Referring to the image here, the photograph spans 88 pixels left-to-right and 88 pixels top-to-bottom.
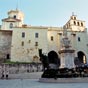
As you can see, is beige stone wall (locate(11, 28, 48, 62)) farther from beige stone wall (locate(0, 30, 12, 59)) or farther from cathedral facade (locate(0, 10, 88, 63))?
beige stone wall (locate(0, 30, 12, 59))

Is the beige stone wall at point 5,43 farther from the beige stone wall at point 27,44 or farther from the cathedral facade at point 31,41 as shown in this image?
the beige stone wall at point 27,44

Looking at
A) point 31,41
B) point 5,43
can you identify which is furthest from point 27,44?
point 5,43

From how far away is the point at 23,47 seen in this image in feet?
156

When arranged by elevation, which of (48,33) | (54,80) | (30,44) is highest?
(48,33)

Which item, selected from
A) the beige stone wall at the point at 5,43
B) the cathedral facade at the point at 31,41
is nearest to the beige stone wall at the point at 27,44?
the cathedral facade at the point at 31,41

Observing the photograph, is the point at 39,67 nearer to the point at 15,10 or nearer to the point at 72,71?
the point at 72,71

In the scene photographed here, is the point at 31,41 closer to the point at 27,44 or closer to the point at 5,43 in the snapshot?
the point at 27,44

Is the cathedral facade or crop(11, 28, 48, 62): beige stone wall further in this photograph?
the cathedral facade

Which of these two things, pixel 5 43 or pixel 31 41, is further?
pixel 5 43

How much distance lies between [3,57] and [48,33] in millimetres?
13666

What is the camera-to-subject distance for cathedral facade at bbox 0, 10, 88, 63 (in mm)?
47094

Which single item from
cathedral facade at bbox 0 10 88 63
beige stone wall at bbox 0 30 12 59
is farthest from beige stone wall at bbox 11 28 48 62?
beige stone wall at bbox 0 30 12 59

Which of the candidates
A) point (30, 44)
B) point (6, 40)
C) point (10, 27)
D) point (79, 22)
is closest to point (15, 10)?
point (10, 27)

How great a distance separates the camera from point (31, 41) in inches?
1900
